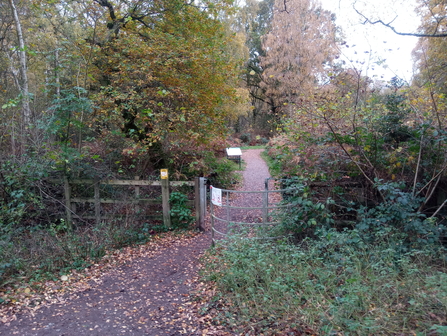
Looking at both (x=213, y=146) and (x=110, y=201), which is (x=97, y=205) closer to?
(x=110, y=201)

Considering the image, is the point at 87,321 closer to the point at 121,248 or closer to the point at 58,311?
the point at 58,311

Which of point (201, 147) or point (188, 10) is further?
point (201, 147)

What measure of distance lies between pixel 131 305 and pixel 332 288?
295 cm

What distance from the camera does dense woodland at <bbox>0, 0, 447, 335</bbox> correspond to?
5.04 meters

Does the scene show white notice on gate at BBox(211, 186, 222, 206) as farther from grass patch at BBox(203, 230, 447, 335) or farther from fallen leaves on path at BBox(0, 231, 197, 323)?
fallen leaves on path at BBox(0, 231, 197, 323)

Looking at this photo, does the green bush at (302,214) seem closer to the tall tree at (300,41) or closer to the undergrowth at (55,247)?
the undergrowth at (55,247)

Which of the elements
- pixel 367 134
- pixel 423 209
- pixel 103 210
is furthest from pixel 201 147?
pixel 423 209

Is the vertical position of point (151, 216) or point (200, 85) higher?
point (200, 85)

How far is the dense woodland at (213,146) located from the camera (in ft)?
16.5

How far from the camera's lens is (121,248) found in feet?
24.3

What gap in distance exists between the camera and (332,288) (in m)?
4.04

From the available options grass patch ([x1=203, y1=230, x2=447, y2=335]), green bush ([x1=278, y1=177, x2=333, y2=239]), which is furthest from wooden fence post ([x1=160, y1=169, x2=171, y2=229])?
green bush ([x1=278, y1=177, x2=333, y2=239])

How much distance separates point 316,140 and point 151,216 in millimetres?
4671

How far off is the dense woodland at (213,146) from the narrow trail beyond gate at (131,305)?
0.77 meters
